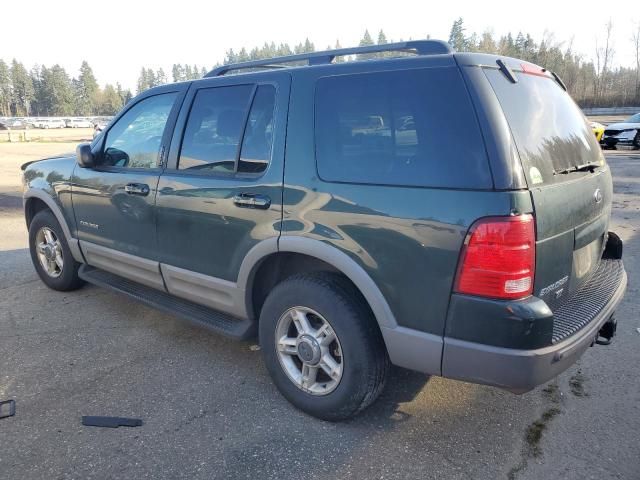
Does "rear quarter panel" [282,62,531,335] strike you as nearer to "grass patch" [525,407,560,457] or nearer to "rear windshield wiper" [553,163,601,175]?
"rear windshield wiper" [553,163,601,175]

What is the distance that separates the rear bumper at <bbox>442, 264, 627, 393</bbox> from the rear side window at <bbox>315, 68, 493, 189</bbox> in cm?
74

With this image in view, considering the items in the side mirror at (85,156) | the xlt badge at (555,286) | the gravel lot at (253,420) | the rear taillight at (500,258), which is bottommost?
A: the gravel lot at (253,420)

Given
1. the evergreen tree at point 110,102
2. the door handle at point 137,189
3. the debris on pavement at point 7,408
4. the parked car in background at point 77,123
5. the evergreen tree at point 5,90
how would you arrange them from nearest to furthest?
the debris on pavement at point 7,408
the door handle at point 137,189
the parked car in background at point 77,123
the evergreen tree at point 5,90
the evergreen tree at point 110,102

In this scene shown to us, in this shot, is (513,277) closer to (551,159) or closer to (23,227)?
(551,159)

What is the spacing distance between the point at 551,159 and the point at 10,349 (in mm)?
3909

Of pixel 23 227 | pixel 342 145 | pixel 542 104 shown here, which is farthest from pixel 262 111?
pixel 23 227

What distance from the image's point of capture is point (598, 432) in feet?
9.07

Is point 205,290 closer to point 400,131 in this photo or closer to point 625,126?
point 400,131

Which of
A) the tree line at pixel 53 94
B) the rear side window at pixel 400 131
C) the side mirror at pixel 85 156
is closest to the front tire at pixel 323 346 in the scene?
the rear side window at pixel 400 131

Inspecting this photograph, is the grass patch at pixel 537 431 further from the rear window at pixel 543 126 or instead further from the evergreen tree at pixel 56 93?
the evergreen tree at pixel 56 93

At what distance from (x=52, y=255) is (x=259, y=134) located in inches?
119

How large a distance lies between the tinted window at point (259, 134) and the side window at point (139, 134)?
88 cm

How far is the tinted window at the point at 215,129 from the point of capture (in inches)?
127

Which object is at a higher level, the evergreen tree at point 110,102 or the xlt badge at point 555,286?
the evergreen tree at point 110,102
